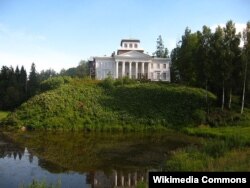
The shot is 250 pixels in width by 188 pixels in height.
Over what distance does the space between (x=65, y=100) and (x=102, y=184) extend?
3243cm

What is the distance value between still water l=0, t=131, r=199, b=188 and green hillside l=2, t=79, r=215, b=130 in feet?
19.1

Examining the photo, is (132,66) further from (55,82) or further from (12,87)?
(12,87)

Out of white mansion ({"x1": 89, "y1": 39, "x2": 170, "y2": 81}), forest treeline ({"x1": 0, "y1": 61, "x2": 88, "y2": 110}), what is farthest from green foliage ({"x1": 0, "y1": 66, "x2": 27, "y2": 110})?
white mansion ({"x1": 89, "y1": 39, "x2": 170, "y2": 81})

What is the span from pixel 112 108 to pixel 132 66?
92.2 feet

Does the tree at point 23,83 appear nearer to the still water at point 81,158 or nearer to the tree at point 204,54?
the still water at point 81,158

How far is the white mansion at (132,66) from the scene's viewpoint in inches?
2911

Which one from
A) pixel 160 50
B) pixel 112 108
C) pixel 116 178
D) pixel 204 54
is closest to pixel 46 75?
pixel 160 50

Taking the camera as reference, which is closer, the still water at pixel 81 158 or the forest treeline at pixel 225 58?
the still water at pixel 81 158

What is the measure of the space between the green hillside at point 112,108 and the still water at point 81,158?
5.82 m

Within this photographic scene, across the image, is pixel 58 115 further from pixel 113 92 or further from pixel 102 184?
pixel 102 184

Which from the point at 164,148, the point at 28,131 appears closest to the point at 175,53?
the point at 28,131

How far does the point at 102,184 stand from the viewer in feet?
61.0

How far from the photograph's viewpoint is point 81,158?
25.1 metres

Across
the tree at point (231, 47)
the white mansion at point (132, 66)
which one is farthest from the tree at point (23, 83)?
the tree at point (231, 47)
